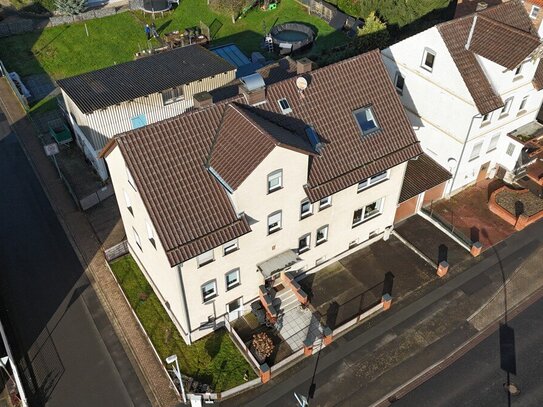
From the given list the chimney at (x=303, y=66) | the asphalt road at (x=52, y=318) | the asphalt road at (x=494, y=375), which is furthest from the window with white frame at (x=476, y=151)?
the asphalt road at (x=52, y=318)

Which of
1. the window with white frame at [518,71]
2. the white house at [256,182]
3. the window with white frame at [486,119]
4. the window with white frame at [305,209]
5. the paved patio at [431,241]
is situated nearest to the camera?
the white house at [256,182]

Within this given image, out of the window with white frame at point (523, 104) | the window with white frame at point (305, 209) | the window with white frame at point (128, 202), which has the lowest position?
the window with white frame at point (523, 104)

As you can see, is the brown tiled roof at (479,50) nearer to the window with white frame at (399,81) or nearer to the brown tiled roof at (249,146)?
the window with white frame at (399,81)

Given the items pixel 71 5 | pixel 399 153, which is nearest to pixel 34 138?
pixel 71 5

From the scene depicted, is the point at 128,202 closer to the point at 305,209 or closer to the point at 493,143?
the point at 305,209

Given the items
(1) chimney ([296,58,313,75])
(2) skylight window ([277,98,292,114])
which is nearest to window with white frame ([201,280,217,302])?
(2) skylight window ([277,98,292,114])

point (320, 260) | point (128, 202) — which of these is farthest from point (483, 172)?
point (128, 202)

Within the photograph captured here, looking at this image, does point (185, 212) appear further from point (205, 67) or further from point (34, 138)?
point (34, 138)
